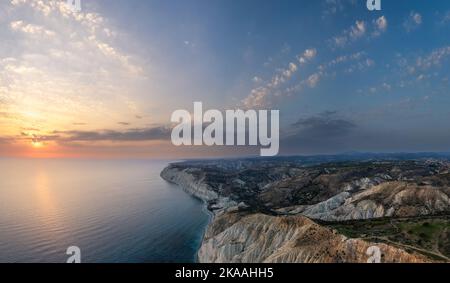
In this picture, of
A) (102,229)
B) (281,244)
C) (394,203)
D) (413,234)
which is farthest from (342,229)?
(102,229)

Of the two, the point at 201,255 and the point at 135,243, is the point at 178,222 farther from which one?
the point at 201,255

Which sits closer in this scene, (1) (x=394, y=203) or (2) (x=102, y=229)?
(1) (x=394, y=203)

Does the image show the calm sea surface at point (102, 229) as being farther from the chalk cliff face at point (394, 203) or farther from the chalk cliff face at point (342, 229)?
the chalk cliff face at point (394, 203)

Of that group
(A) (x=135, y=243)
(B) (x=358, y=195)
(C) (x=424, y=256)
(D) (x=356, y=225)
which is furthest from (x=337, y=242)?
(B) (x=358, y=195)

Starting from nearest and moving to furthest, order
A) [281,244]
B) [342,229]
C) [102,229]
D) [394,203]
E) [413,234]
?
[413,234] → [342,229] → [281,244] → [394,203] → [102,229]

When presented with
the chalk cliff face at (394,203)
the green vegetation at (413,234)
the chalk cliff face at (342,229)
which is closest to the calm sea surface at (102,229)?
the chalk cliff face at (342,229)

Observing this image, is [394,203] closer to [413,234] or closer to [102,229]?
[413,234]

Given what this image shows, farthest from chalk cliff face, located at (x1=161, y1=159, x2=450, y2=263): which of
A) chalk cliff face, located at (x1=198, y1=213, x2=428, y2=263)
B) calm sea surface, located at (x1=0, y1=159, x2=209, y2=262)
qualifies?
calm sea surface, located at (x1=0, y1=159, x2=209, y2=262)

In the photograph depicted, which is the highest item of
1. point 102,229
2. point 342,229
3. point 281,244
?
point 342,229

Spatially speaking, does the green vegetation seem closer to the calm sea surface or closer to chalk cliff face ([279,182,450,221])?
chalk cliff face ([279,182,450,221])
